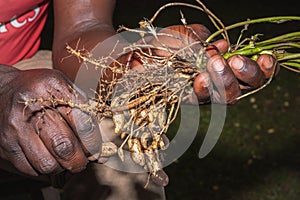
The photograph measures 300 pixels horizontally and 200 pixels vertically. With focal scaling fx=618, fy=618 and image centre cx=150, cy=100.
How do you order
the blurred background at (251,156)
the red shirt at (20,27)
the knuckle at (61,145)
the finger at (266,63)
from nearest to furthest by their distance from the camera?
1. the knuckle at (61,145)
2. the finger at (266,63)
3. the red shirt at (20,27)
4. the blurred background at (251,156)

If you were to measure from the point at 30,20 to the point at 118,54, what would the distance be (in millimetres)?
566

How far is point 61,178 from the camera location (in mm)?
1650

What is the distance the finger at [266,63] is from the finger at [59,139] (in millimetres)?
430

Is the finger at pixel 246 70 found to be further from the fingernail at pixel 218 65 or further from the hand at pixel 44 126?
the hand at pixel 44 126

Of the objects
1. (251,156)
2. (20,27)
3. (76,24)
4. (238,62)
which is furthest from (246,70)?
(251,156)

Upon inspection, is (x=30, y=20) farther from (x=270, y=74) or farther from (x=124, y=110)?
(x=270, y=74)

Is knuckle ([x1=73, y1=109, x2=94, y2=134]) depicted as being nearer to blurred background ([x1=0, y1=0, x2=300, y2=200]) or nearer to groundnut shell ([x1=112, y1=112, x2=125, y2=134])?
groundnut shell ([x1=112, y1=112, x2=125, y2=134])

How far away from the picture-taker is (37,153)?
1.24 meters

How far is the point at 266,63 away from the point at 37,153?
0.52 m

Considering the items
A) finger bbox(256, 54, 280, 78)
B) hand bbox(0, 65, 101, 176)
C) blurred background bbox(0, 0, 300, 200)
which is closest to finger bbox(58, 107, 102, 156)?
hand bbox(0, 65, 101, 176)

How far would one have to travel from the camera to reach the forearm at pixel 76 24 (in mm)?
1733

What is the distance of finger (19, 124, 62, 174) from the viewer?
125 centimetres

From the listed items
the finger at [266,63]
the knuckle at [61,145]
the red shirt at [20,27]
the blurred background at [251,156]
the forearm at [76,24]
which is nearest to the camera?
the knuckle at [61,145]

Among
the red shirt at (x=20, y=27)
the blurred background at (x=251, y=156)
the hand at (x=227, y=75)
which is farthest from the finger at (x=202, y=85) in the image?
the blurred background at (x=251, y=156)
